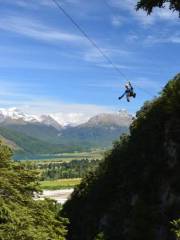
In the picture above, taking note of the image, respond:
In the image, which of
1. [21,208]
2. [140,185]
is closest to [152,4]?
[21,208]

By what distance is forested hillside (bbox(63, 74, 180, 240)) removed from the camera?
6091 centimetres

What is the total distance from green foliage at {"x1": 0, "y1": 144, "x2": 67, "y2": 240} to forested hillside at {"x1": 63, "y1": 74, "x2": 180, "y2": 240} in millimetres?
22764

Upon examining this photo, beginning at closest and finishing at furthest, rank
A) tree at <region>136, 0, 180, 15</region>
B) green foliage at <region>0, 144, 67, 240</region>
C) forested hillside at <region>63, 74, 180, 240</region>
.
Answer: tree at <region>136, 0, 180, 15</region> → green foliage at <region>0, 144, 67, 240</region> → forested hillside at <region>63, 74, 180, 240</region>

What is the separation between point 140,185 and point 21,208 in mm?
38362

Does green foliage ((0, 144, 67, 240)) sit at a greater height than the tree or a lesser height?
lesser

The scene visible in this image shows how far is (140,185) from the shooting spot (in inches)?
2712

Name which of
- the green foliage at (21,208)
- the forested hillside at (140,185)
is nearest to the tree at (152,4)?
the green foliage at (21,208)

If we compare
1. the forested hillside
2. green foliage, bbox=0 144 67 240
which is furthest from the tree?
the forested hillside

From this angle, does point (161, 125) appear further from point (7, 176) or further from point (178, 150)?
point (7, 176)

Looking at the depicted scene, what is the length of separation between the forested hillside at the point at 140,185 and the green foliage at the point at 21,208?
22.8 metres

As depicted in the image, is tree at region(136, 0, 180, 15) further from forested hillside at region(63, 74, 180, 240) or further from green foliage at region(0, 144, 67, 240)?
forested hillside at region(63, 74, 180, 240)

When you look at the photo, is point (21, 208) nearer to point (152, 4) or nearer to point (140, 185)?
point (152, 4)

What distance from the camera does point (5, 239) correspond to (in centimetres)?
2850

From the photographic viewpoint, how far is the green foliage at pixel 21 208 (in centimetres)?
2984
